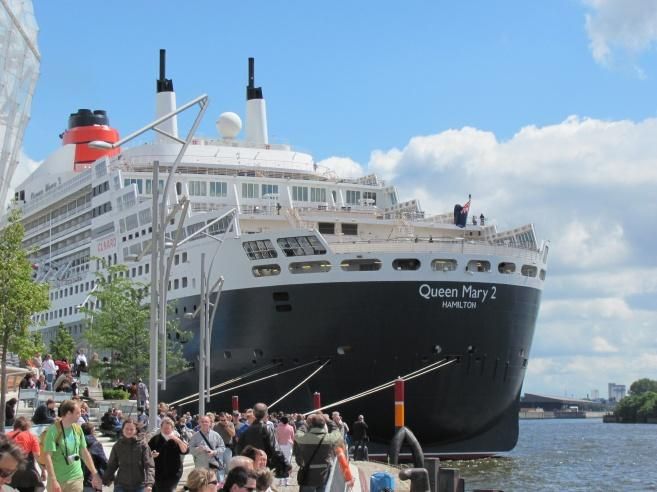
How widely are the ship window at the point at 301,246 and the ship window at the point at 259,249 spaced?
44cm

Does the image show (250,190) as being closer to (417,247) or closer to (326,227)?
(326,227)

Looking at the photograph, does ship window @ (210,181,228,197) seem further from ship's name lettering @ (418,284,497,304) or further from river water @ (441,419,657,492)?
river water @ (441,419,657,492)

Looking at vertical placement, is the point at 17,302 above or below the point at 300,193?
below

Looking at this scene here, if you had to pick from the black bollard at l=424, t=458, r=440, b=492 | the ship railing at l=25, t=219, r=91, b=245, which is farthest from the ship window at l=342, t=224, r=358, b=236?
the black bollard at l=424, t=458, r=440, b=492

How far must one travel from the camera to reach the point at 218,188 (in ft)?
164

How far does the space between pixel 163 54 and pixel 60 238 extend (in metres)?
11.1

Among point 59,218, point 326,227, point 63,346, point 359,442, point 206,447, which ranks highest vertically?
point 59,218

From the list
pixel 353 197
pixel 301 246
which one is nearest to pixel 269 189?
pixel 353 197

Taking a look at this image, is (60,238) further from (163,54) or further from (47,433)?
(47,433)

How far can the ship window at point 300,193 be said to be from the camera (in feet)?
166

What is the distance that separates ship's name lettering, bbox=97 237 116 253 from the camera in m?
53.4

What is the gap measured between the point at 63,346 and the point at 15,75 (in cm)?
2003

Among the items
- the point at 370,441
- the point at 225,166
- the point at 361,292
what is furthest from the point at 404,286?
the point at 225,166

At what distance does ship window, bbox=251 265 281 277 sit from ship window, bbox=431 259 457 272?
17.9 feet
